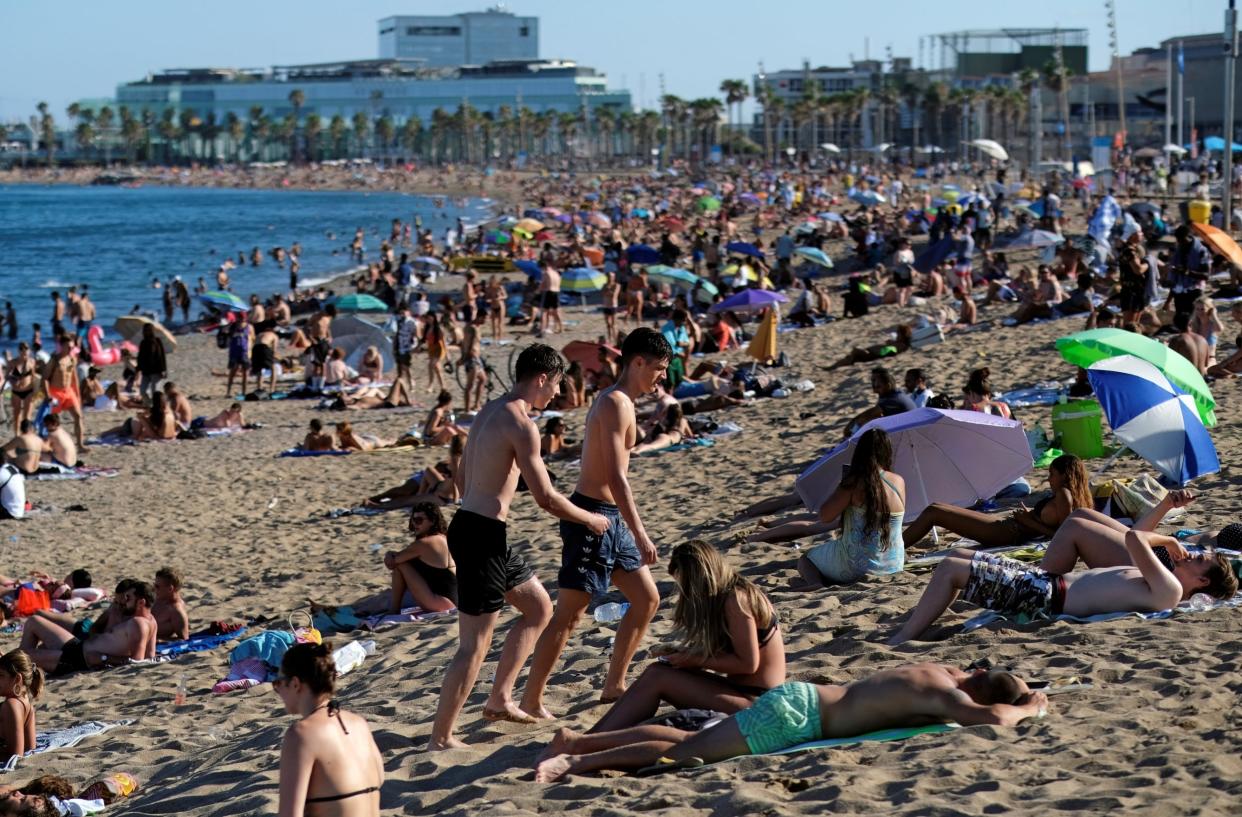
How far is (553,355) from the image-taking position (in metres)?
5.09

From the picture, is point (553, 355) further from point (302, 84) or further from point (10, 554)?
point (302, 84)

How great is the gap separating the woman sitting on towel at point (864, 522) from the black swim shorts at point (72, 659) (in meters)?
4.00

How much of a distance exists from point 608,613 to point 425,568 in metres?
1.56

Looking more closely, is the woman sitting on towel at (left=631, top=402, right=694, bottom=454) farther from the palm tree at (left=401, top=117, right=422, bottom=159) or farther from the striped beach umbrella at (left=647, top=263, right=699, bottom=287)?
the palm tree at (left=401, top=117, right=422, bottom=159)

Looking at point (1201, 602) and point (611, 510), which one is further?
point (1201, 602)

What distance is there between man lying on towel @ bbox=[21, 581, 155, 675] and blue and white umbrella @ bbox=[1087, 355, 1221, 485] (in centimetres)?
542

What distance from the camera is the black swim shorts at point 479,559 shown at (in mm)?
5078

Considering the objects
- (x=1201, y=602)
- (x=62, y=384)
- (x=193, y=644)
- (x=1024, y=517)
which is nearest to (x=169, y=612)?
(x=193, y=644)

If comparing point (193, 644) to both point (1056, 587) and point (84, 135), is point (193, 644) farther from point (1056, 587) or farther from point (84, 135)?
point (84, 135)

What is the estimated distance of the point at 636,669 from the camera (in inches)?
252

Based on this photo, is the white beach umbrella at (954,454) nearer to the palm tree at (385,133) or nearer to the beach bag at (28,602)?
the beach bag at (28,602)

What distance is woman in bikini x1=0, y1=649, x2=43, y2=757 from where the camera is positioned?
6434 millimetres

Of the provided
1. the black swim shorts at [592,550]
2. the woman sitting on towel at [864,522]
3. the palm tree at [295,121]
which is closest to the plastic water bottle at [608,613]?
the woman sitting on towel at [864,522]

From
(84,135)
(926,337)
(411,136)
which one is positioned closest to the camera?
(926,337)
